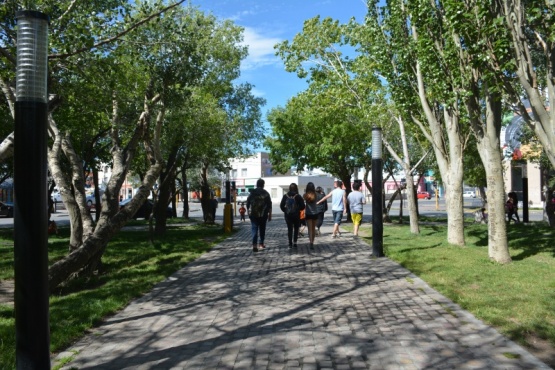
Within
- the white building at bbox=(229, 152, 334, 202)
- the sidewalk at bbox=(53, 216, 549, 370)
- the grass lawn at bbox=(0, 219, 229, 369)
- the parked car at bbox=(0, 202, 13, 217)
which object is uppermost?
the white building at bbox=(229, 152, 334, 202)

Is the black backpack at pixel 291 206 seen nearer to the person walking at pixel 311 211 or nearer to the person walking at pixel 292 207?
the person walking at pixel 292 207

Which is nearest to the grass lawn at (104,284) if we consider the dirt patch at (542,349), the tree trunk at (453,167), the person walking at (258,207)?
the person walking at (258,207)

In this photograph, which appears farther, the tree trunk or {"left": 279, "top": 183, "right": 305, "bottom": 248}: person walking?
the tree trunk

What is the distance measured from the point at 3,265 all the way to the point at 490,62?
32.9ft

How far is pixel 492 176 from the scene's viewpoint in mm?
9789

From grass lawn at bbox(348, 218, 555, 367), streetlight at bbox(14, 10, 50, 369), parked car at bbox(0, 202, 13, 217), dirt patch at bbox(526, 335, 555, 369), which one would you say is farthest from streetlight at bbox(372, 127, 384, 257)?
parked car at bbox(0, 202, 13, 217)

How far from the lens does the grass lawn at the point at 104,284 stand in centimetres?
527

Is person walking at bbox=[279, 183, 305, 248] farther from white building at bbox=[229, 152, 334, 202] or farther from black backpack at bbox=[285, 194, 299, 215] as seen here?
white building at bbox=[229, 152, 334, 202]

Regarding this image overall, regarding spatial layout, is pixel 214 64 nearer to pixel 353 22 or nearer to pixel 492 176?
pixel 353 22

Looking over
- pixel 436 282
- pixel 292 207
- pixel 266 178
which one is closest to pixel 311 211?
pixel 292 207

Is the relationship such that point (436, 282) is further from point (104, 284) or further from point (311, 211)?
point (311, 211)

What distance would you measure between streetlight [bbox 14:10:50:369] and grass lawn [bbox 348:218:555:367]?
3831mm

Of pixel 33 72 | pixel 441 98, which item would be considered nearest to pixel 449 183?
pixel 441 98

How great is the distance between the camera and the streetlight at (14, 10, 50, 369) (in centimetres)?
348
